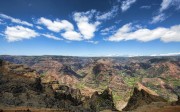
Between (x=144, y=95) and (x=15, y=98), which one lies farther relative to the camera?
(x=144, y=95)

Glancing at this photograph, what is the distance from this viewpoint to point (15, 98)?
443 ft

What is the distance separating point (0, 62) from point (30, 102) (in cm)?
7070

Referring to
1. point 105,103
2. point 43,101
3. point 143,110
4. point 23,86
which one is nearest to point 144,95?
point 105,103

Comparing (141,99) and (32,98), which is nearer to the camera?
(32,98)

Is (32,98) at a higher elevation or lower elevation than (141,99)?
higher

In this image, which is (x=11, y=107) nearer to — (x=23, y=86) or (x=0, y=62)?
(x=23, y=86)

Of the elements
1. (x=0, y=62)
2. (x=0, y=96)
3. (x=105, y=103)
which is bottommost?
(x=105, y=103)

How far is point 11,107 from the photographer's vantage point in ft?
394

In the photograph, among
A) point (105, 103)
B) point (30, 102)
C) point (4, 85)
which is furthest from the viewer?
point (105, 103)

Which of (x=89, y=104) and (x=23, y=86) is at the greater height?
(x=23, y=86)

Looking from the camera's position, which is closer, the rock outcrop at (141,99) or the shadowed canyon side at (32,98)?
the shadowed canyon side at (32,98)

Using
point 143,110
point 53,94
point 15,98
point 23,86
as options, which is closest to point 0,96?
point 15,98

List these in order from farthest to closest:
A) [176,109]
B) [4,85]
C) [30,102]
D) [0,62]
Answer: [0,62]
[4,85]
[30,102]
[176,109]

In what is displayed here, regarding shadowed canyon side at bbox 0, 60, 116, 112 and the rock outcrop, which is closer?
shadowed canyon side at bbox 0, 60, 116, 112
